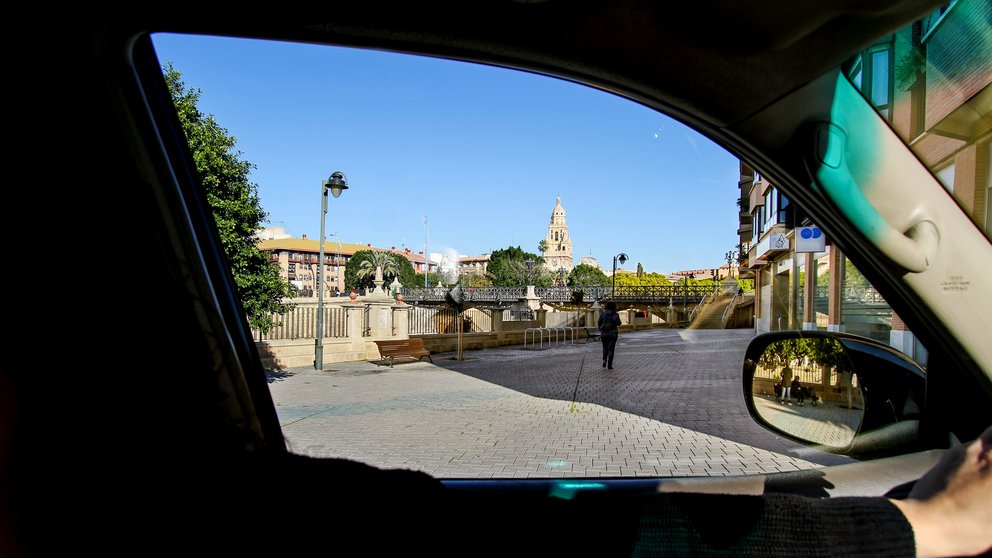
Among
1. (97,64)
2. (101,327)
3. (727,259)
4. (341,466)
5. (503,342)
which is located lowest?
(503,342)

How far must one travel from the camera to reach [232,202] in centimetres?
184

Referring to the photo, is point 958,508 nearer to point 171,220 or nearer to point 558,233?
point 171,220

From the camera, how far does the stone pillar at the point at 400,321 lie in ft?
58.4

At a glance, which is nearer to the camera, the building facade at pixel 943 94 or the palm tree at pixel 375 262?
the building facade at pixel 943 94

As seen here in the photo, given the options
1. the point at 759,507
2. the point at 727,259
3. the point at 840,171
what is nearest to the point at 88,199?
the point at 759,507

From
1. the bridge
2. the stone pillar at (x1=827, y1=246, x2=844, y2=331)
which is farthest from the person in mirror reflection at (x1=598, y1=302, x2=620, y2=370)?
the stone pillar at (x1=827, y1=246, x2=844, y2=331)

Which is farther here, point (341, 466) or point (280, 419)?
point (280, 419)

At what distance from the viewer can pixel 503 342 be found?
75.7 feet

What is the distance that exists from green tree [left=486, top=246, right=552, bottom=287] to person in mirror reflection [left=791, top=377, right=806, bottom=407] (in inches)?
2284

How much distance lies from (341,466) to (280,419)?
918 millimetres

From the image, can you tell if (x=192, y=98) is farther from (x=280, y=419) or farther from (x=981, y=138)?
(x=981, y=138)

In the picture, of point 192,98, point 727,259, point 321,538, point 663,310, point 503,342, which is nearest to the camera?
point 321,538

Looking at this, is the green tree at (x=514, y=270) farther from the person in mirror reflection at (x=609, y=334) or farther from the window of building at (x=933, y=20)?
the window of building at (x=933, y=20)

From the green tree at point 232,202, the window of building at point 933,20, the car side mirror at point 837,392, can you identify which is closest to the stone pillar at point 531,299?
the green tree at point 232,202
